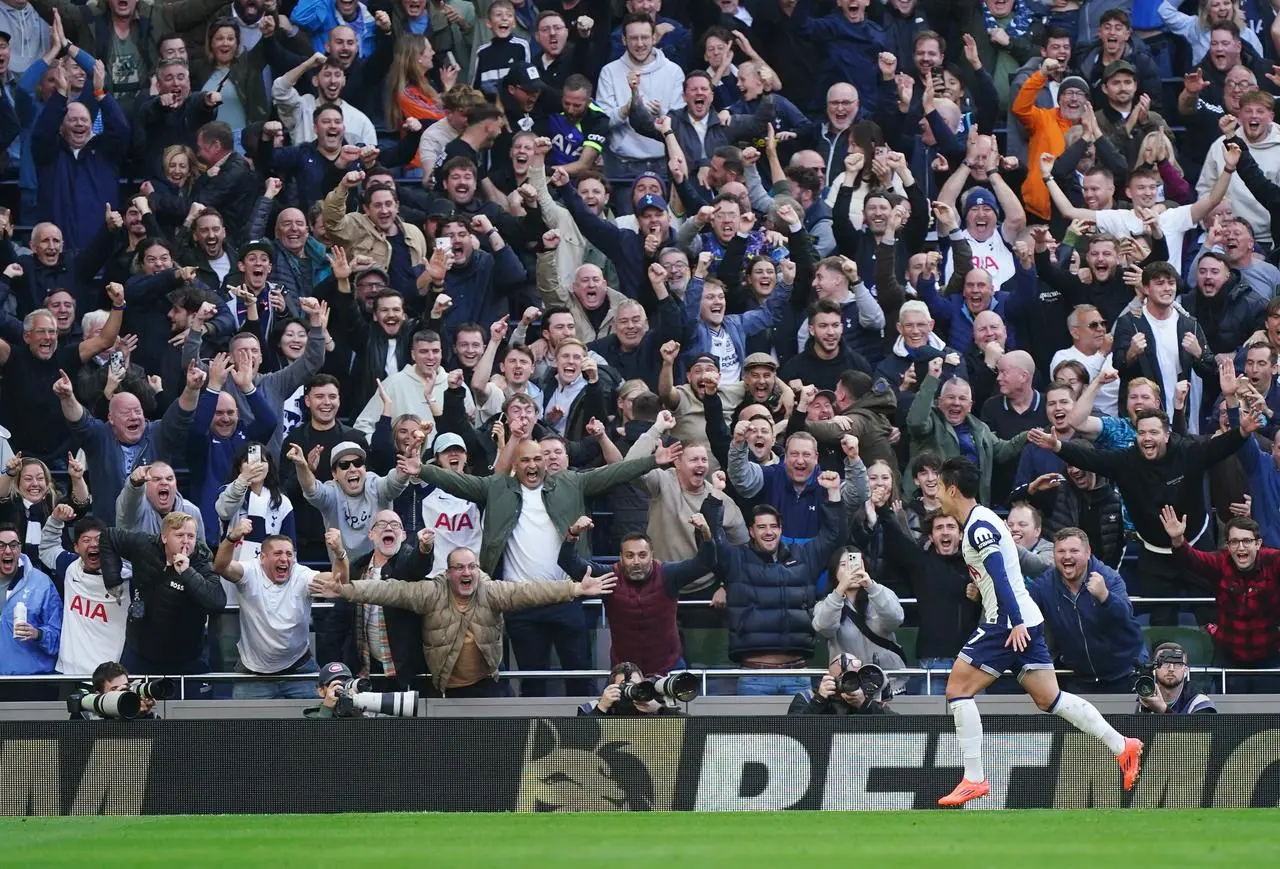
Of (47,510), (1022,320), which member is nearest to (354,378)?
(47,510)

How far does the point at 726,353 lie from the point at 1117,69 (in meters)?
5.22

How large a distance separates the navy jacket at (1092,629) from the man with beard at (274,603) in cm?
476

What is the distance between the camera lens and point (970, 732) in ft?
40.7

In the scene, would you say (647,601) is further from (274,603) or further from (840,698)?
(274,603)

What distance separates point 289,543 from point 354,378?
8.80ft

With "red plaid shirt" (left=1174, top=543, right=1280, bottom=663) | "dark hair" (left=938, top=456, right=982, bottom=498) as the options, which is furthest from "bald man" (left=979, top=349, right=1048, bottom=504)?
"dark hair" (left=938, top=456, right=982, bottom=498)

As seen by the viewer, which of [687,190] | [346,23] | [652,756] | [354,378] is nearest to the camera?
[652,756]

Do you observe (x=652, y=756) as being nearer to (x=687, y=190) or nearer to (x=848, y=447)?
(x=848, y=447)

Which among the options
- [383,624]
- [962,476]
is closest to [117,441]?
[383,624]

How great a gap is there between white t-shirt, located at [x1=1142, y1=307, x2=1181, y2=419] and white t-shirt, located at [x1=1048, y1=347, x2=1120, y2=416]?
0.37 metres

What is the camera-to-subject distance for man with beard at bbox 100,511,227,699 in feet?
46.2

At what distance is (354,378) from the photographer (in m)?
16.6

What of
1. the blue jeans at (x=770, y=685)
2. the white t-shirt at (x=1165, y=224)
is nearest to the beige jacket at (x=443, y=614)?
the blue jeans at (x=770, y=685)

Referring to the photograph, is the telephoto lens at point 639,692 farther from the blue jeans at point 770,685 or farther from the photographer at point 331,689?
the photographer at point 331,689
